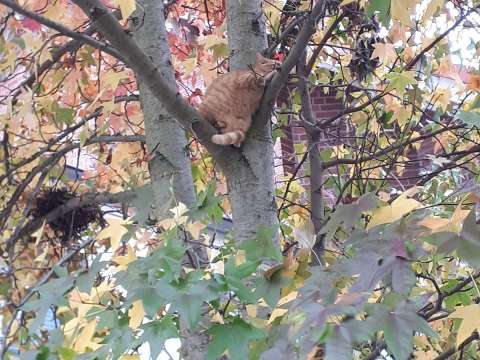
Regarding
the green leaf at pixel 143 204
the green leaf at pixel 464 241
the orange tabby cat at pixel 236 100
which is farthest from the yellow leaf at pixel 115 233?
the green leaf at pixel 464 241

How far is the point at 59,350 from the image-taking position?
904 millimetres

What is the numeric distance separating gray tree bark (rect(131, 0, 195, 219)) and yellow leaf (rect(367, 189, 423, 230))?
0.59 m

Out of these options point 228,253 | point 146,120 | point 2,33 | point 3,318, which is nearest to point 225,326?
point 228,253

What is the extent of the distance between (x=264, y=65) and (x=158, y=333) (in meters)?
0.84

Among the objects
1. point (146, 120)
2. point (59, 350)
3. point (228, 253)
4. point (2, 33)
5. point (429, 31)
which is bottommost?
point (59, 350)

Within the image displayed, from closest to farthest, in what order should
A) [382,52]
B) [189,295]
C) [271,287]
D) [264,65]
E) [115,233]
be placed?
[189,295] < [271,287] < [115,233] < [264,65] < [382,52]

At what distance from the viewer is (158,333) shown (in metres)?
0.91

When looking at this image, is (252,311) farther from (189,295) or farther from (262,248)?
(189,295)

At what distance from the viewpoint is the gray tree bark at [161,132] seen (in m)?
1.57

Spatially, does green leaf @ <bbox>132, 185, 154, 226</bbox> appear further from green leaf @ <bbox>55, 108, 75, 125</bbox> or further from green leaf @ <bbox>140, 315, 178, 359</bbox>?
green leaf @ <bbox>55, 108, 75, 125</bbox>

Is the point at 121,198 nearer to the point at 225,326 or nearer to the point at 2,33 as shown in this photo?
the point at 2,33

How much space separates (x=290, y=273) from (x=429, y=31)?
1.45m

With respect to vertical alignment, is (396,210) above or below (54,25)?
below

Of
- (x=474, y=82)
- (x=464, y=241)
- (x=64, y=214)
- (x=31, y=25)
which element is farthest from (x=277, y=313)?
(x=31, y=25)
